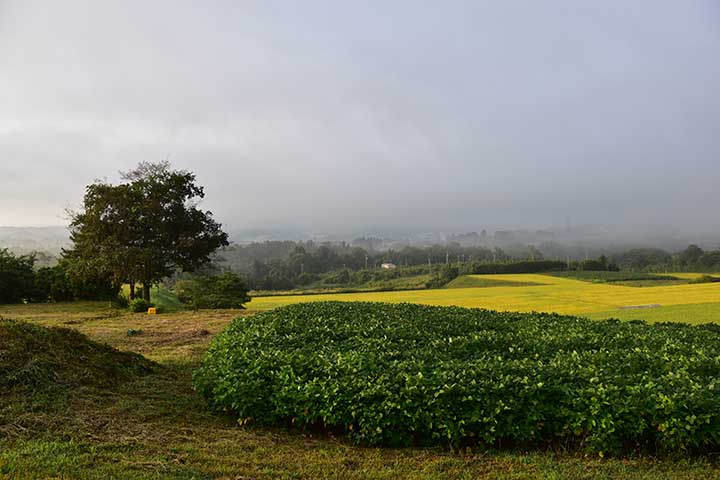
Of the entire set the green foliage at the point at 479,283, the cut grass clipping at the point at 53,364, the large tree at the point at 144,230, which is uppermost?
the large tree at the point at 144,230

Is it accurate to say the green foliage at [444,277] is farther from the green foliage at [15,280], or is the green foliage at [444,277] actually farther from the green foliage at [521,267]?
the green foliage at [15,280]

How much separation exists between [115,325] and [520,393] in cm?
1457

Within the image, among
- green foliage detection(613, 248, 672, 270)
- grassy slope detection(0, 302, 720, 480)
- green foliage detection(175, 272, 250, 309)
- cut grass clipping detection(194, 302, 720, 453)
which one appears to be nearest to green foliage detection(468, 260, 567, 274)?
green foliage detection(613, 248, 672, 270)

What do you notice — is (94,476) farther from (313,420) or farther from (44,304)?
(44,304)

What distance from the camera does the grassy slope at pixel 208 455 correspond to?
4156 mm

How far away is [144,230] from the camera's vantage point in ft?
79.9

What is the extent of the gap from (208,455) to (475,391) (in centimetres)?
255

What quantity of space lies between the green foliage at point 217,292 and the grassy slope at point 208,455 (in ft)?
70.9

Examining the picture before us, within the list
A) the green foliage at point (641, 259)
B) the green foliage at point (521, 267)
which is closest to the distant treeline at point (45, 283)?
the green foliage at point (521, 267)

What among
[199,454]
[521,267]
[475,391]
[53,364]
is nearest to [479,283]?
[521,267]

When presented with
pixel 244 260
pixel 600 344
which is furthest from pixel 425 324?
pixel 244 260

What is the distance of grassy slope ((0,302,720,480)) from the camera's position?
416cm

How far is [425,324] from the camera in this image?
9.40m

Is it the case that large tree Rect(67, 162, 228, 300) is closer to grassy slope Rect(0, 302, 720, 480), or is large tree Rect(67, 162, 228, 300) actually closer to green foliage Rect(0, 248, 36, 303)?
green foliage Rect(0, 248, 36, 303)
